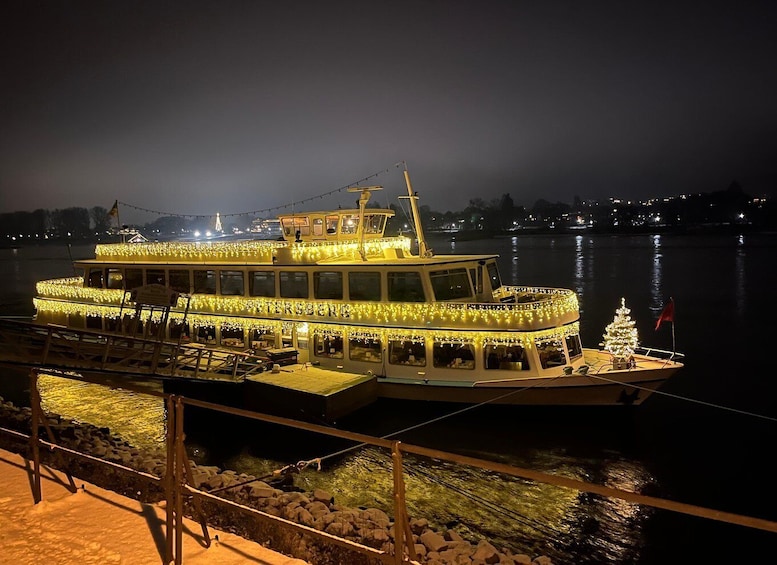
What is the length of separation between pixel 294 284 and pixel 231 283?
2852 millimetres

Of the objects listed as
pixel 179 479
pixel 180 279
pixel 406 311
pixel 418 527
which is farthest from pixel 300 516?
pixel 180 279

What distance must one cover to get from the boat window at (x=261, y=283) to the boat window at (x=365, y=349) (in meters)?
3.55

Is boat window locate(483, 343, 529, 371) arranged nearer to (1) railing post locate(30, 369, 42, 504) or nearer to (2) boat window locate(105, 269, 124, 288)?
(1) railing post locate(30, 369, 42, 504)

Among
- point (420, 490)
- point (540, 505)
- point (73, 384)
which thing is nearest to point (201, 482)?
point (420, 490)

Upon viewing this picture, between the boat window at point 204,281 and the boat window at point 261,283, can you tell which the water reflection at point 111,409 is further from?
the boat window at point 261,283

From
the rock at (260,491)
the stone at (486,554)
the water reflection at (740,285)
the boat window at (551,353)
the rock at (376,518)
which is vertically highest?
the boat window at (551,353)

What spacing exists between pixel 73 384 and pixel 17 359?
440 centimetres

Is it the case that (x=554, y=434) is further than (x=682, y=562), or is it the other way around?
(x=554, y=434)

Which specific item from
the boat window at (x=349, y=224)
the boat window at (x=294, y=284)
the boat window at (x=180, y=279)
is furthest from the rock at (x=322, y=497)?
the boat window at (x=180, y=279)

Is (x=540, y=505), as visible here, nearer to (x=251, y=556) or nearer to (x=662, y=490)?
(x=662, y=490)

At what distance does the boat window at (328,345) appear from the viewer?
699 inches

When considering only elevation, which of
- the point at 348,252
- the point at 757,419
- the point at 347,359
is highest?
the point at 348,252

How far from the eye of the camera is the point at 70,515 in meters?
5.79

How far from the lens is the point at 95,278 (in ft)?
76.1
